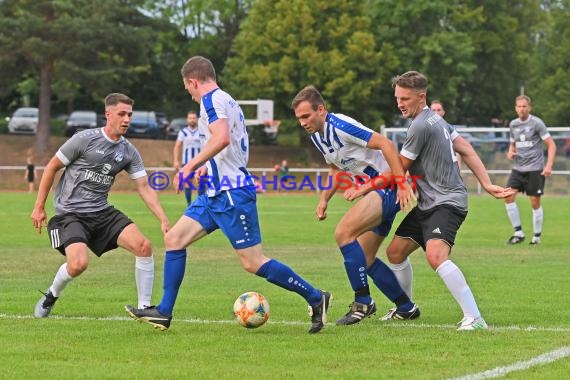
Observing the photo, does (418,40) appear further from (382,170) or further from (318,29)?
(382,170)

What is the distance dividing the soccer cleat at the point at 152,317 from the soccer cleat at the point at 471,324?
2.26 m

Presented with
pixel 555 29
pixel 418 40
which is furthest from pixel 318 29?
pixel 555 29

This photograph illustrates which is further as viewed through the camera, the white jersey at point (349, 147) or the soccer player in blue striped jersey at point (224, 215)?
the white jersey at point (349, 147)

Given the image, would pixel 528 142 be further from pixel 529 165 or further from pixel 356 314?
pixel 356 314

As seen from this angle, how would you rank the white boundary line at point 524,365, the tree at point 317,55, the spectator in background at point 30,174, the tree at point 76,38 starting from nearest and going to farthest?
the white boundary line at point 524,365
the spectator in background at point 30,174
the tree at point 76,38
the tree at point 317,55

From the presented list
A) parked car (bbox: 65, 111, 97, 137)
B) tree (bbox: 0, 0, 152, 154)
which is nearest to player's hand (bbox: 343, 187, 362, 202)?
tree (bbox: 0, 0, 152, 154)

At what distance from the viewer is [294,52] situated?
5819cm

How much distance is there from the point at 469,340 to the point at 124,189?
38.3m

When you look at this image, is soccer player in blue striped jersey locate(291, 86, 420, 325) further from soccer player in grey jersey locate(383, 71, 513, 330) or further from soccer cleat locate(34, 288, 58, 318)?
soccer cleat locate(34, 288, 58, 318)

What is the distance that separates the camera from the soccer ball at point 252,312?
8.76 meters

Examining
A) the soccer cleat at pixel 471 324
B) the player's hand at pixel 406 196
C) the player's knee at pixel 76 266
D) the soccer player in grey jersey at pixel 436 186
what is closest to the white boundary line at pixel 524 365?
the soccer cleat at pixel 471 324

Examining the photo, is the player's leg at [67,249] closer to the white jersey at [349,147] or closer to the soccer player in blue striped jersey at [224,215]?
the soccer player in blue striped jersey at [224,215]

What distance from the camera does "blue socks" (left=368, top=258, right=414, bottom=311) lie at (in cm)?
961

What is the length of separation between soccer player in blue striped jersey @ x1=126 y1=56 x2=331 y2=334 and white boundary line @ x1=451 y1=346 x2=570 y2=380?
6.04ft
